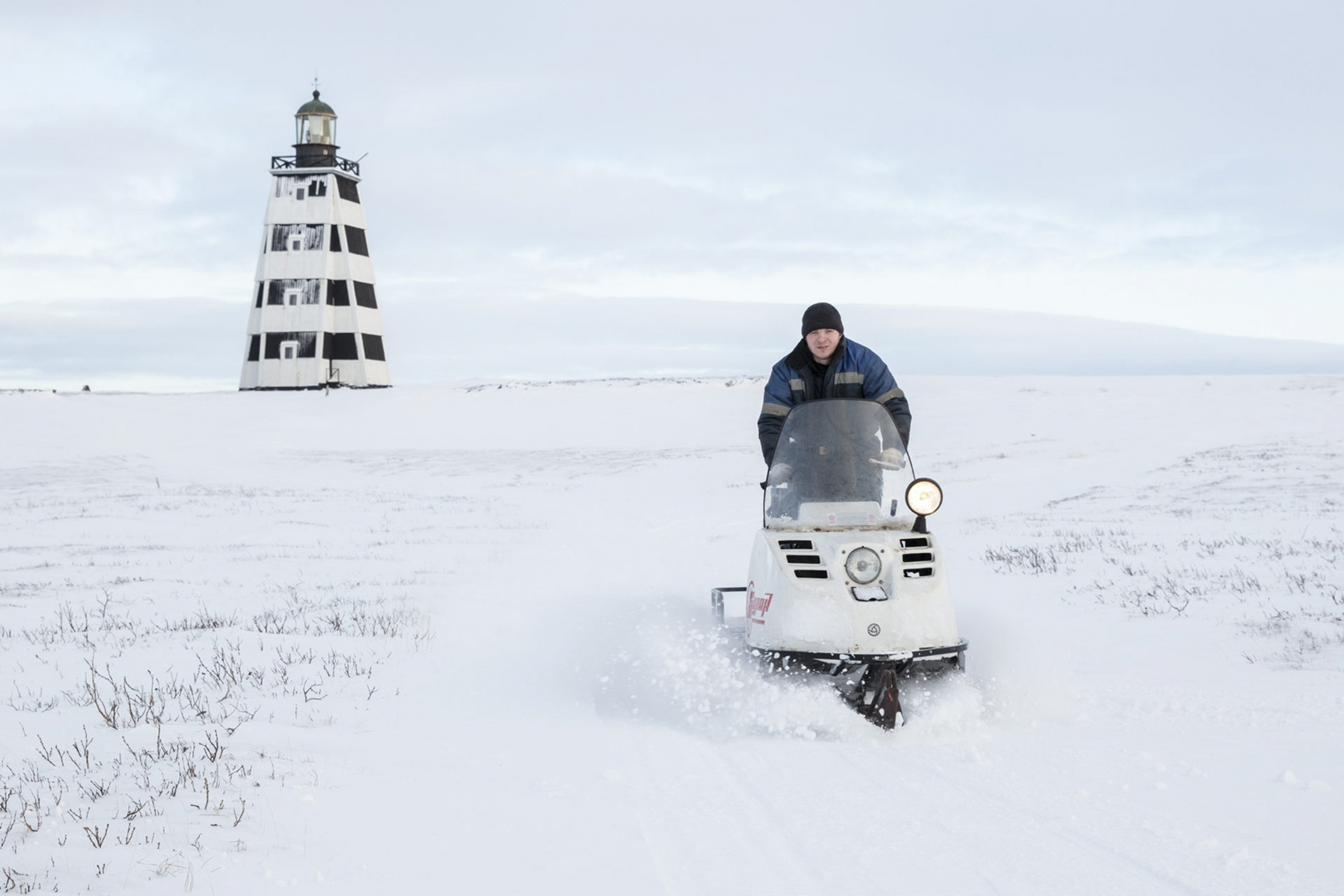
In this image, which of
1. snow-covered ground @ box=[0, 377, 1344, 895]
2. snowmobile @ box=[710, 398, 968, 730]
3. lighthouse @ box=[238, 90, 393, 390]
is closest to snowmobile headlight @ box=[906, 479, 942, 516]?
snowmobile @ box=[710, 398, 968, 730]

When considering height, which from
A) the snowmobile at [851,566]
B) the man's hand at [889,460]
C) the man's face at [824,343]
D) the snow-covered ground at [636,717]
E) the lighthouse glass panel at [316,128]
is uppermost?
the lighthouse glass panel at [316,128]

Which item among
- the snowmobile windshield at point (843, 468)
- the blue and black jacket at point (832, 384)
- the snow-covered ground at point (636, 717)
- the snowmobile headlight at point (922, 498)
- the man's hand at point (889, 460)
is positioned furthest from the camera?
the blue and black jacket at point (832, 384)

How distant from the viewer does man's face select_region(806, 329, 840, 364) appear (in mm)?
7141

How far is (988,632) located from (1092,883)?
3.71m

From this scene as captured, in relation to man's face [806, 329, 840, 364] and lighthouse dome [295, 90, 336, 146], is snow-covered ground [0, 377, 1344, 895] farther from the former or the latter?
lighthouse dome [295, 90, 336, 146]

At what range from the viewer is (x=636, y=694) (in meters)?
7.00

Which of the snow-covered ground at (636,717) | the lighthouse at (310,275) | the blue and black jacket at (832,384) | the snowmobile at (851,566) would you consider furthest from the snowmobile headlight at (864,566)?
the lighthouse at (310,275)

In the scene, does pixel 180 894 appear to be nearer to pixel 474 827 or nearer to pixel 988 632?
pixel 474 827

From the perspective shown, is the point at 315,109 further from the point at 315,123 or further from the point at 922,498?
the point at 922,498

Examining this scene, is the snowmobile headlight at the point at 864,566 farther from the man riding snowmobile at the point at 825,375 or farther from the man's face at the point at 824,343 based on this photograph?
the man's face at the point at 824,343

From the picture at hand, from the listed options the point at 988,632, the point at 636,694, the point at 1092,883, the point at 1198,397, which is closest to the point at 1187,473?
the point at 988,632

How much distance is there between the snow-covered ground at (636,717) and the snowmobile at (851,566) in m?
0.25

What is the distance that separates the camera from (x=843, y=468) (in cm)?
682

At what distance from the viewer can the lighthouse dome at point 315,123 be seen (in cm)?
5484
